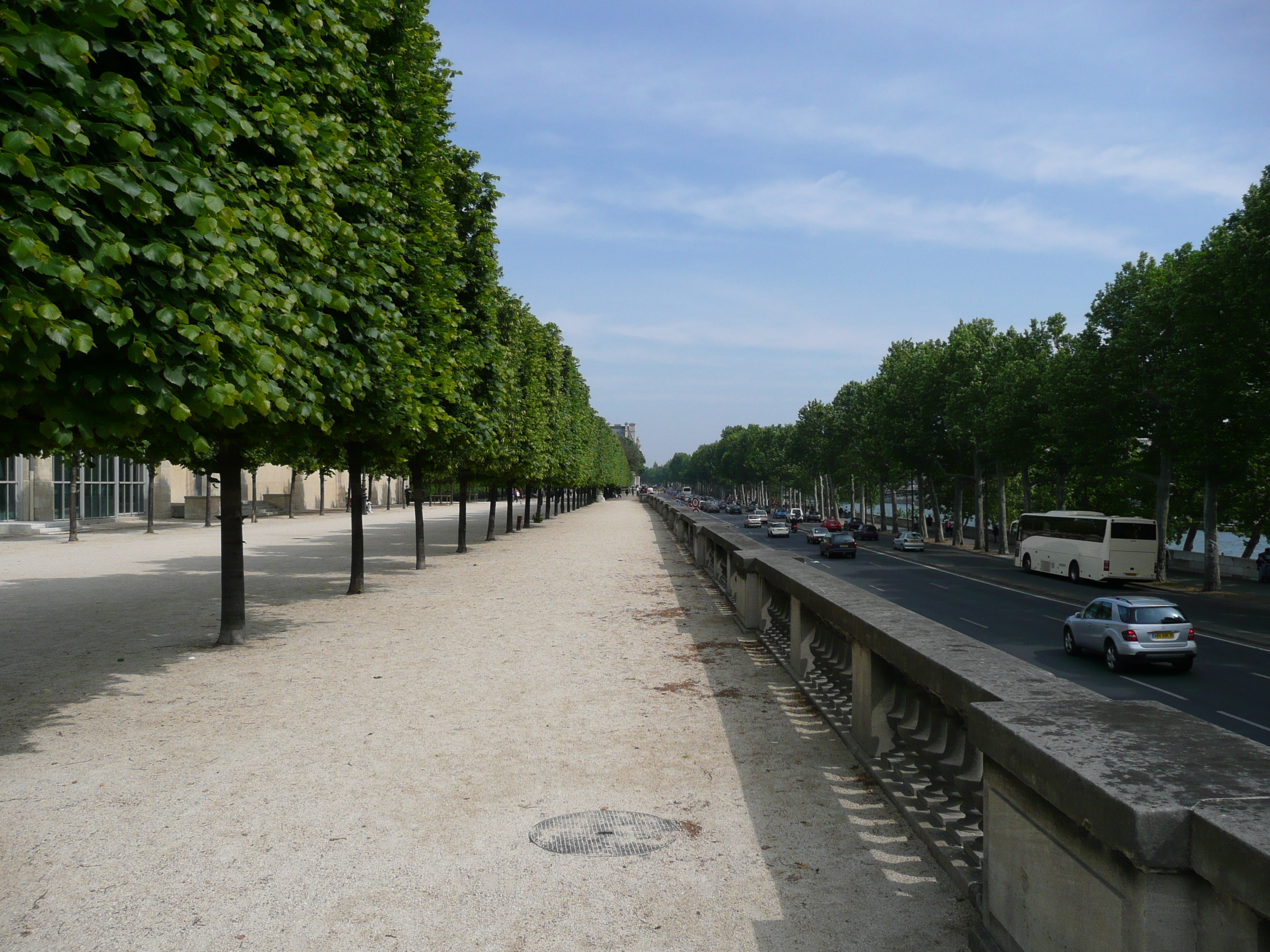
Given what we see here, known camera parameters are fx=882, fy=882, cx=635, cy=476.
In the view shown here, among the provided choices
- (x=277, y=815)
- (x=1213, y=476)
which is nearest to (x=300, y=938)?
(x=277, y=815)

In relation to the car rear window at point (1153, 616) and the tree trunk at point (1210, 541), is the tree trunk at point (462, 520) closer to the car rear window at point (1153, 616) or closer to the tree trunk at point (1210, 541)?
the car rear window at point (1153, 616)

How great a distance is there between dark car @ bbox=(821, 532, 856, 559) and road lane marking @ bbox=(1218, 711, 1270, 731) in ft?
106

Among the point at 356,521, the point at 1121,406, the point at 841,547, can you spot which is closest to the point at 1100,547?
the point at 1121,406

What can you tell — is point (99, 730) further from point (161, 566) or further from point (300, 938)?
point (161, 566)

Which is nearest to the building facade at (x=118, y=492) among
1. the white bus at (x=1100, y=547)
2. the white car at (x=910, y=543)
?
the white car at (x=910, y=543)

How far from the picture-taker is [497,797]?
22.2ft

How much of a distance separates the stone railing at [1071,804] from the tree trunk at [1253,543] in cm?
5947

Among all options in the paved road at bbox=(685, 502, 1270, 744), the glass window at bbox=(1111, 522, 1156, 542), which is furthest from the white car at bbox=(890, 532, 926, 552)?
the glass window at bbox=(1111, 522, 1156, 542)

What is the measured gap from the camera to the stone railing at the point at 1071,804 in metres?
2.62

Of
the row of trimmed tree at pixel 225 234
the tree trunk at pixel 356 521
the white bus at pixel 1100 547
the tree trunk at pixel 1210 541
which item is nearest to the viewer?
the row of trimmed tree at pixel 225 234

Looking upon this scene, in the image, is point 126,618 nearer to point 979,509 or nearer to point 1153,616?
point 1153,616

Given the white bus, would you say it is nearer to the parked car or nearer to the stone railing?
the parked car

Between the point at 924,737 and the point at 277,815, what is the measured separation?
4649 mm

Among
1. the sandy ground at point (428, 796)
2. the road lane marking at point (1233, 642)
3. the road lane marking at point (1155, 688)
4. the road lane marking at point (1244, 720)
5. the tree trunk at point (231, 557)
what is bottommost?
the road lane marking at point (1233, 642)
